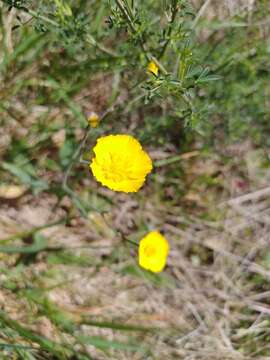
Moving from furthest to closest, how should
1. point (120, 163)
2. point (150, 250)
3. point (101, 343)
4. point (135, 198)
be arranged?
point (135, 198) → point (150, 250) → point (101, 343) → point (120, 163)

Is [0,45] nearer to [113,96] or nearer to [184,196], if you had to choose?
[113,96]

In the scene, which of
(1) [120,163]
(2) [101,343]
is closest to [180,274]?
(2) [101,343]

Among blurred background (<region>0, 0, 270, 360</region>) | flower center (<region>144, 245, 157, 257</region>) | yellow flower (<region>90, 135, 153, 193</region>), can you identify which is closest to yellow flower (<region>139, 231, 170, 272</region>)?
flower center (<region>144, 245, 157, 257</region>)

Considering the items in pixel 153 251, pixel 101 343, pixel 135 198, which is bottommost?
pixel 101 343

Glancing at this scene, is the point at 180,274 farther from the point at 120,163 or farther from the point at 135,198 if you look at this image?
the point at 120,163

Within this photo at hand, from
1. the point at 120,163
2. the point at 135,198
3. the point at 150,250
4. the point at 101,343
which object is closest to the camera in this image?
the point at 120,163

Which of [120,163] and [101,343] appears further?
[101,343]

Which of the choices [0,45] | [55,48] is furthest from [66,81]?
[0,45]
